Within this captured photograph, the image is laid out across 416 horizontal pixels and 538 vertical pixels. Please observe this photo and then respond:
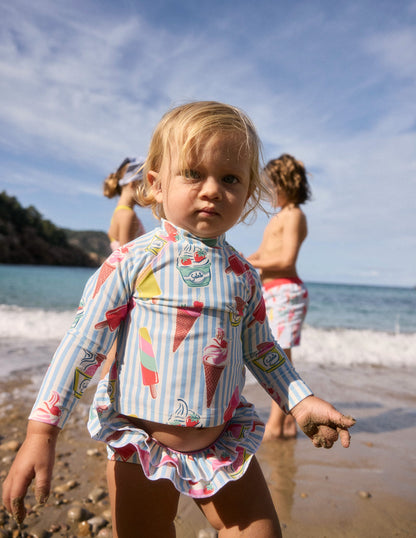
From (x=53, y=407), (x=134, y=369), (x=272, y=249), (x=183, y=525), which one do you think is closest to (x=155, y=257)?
(x=134, y=369)

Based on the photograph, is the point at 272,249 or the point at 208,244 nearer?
the point at 208,244

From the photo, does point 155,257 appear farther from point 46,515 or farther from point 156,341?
point 46,515

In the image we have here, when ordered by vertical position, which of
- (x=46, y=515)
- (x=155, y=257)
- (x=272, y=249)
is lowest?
(x=46, y=515)

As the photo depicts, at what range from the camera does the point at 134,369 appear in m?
1.41

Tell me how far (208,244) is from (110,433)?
69 cm

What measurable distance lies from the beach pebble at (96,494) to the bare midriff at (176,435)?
1320 mm

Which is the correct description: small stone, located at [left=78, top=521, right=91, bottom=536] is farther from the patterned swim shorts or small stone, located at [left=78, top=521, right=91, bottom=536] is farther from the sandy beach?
the patterned swim shorts

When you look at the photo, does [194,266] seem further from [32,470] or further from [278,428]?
[278,428]

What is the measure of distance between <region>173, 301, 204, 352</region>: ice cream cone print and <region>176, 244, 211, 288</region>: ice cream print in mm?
71

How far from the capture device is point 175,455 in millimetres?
1373

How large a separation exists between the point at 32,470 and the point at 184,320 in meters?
0.59

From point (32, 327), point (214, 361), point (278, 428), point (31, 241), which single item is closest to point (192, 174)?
point (214, 361)

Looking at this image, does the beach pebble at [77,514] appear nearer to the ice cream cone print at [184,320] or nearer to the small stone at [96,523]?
the small stone at [96,523]

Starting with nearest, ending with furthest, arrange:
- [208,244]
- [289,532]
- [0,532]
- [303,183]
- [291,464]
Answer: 1. [208,244]
2. [0,532]
3. [289,532]
4. [291,464]
5. [303,183]
